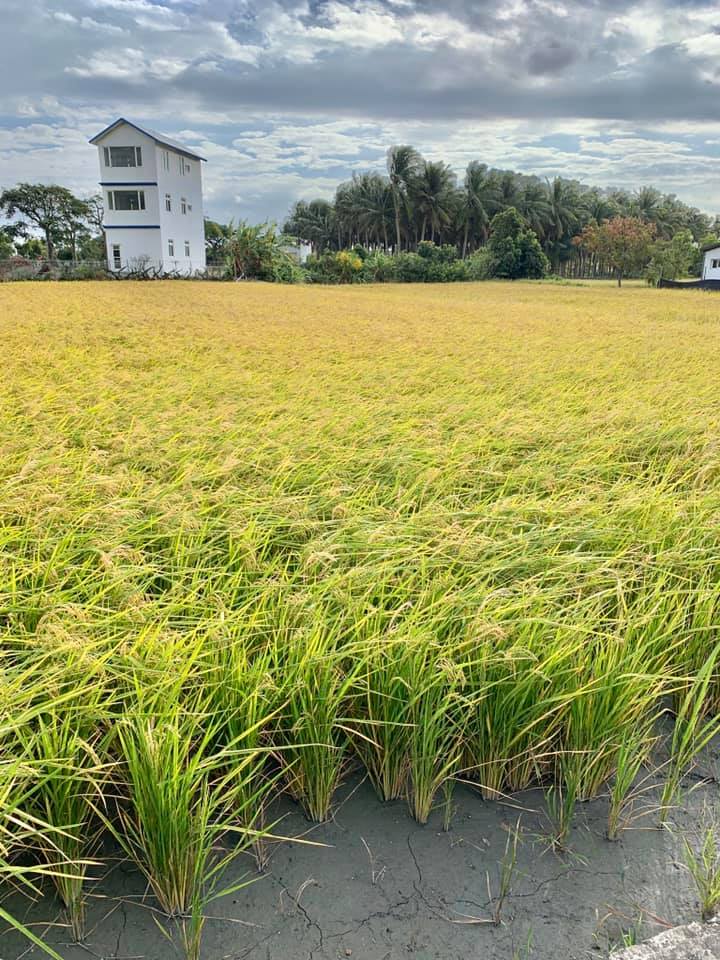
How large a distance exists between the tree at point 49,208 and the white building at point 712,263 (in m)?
33.5

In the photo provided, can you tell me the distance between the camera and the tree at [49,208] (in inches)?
1406

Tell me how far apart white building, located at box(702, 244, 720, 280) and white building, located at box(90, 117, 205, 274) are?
76.7ft

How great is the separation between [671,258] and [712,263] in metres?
3.69

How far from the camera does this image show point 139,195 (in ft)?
84.8

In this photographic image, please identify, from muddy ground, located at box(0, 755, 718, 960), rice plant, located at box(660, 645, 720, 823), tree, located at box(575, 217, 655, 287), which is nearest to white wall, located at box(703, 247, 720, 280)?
tree, located at box(575, 217, 655, 287)

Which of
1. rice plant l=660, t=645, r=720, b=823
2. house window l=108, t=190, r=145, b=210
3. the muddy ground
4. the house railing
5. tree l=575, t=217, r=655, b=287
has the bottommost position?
the muddy ground

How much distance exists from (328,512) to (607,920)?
4.52 ft

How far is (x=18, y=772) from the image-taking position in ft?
3.63

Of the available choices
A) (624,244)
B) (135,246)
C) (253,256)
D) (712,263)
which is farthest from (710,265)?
(135,246)

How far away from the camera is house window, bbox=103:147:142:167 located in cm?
2552

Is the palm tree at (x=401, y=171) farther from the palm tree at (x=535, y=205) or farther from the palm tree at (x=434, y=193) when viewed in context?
the palm tree at (x=535, y=205)

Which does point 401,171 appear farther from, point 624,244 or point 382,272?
point 624,244

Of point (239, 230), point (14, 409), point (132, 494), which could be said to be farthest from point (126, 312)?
point (239, 230)

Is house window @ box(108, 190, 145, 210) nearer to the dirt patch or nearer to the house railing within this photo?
the house railing
